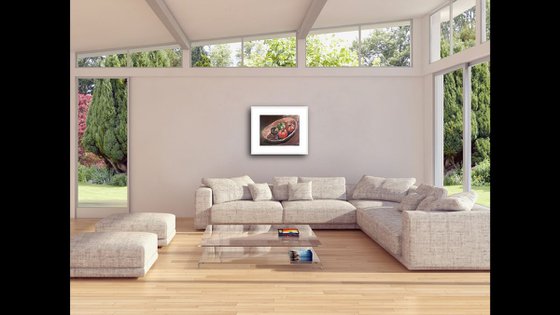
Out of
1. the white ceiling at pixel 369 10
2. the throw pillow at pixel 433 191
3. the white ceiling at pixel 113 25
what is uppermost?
the white ceiling at pixel 369 10

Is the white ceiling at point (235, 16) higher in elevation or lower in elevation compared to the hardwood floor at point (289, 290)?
higher

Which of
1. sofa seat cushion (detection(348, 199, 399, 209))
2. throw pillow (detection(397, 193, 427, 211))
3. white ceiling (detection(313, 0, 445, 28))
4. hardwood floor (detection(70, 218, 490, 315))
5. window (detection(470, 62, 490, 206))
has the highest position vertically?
white ceiling (detection(313, 0, 445, 28))

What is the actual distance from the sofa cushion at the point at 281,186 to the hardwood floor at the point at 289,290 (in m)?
2.56

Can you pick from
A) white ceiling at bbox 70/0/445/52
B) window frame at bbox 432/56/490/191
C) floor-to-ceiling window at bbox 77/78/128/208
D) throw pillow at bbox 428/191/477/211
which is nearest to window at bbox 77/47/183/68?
white ceiling at bbox 70/0/445/52

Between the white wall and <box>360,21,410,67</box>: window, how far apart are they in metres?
0.31

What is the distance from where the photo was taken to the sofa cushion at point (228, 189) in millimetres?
8188

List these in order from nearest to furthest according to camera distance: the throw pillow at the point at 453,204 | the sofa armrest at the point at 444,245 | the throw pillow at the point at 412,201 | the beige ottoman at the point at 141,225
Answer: the sofa armrest at the point at 444,245
the throw pillow at the point at 453,204
the beige ottoman at the point at 141,225
the throw pillow at the point at 412,201

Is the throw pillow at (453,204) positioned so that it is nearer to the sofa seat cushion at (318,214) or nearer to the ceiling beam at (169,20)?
the sofa seat cushion at (318,214)

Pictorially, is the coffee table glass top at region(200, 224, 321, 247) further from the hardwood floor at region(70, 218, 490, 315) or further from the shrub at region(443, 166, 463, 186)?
the shrub at region(443, 166, 463, 186)

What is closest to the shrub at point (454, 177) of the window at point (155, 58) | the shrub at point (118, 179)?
the window at point (155, 58)

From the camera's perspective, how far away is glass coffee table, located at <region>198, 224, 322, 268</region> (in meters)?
5.70
